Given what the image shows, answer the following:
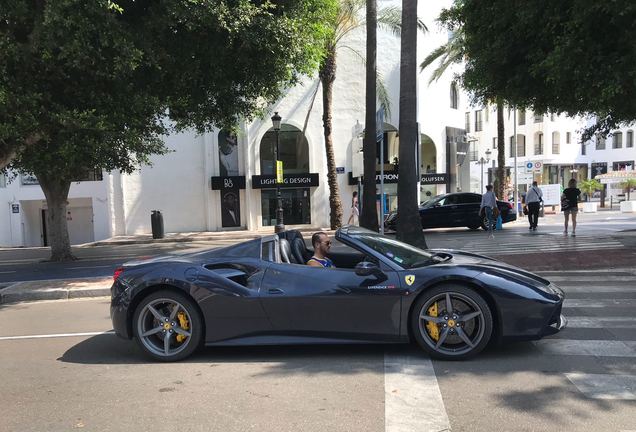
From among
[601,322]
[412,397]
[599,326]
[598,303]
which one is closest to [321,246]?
[412,397]

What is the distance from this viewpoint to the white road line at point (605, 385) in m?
4.07

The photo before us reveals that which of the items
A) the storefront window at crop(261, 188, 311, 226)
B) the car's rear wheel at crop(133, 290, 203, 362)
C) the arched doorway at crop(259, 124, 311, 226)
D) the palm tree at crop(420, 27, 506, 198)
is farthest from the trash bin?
the car's rear wheel at crop(133, 290, 203, 362)

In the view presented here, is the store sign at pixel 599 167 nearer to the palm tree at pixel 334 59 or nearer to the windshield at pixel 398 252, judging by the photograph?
the palm tree at pixel 334 59

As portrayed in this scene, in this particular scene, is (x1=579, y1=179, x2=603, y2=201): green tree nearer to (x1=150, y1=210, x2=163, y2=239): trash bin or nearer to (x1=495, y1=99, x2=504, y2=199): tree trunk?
(x1=495, y1=99, x2=504, y2=199): tree trunk

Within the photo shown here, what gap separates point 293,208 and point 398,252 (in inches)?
867

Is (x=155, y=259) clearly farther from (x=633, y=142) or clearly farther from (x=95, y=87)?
(x=633, y=142)

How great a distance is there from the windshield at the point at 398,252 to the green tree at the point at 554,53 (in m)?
5.56

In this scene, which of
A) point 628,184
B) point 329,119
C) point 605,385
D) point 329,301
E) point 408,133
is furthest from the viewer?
point 628,184

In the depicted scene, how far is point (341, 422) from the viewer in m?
3.74

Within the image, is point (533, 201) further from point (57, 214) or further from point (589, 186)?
point (589, 186)

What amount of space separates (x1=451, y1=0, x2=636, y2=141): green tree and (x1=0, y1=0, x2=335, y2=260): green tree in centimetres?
339

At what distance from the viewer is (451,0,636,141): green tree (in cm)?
895

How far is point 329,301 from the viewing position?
197 inches

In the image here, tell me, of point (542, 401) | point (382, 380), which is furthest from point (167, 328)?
point (542, 401)
